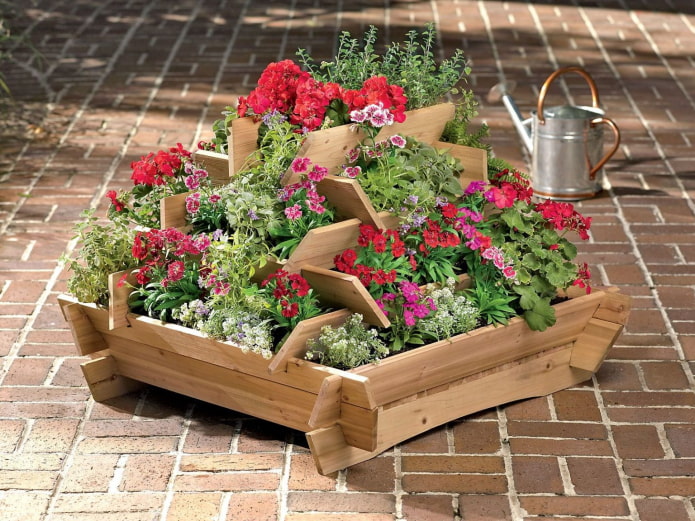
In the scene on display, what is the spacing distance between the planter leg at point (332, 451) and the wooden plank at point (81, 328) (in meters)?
0.96

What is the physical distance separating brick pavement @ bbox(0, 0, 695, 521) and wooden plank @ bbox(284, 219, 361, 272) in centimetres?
59

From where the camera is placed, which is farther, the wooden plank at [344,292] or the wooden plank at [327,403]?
the wooden plank at [344,292]

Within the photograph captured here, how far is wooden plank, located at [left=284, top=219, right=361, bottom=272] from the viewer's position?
3621 millimetres

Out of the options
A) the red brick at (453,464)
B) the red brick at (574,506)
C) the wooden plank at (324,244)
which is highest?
the wooden plank at (324,244)

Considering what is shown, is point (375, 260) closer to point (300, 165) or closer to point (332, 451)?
point (300, 165)

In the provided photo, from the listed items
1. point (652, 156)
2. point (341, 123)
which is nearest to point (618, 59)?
point (652, 156)

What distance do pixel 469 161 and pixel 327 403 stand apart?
4.05ft

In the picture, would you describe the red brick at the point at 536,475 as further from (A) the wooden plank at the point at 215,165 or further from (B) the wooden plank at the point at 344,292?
(A) the wooden plank at the point at 215,165

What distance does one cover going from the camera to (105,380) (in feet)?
13.0

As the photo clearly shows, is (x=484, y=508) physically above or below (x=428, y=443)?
above

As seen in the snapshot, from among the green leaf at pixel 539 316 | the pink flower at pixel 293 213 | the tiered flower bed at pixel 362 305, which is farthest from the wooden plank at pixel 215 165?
the green leaf at pixel 539 316

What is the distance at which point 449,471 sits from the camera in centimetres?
350

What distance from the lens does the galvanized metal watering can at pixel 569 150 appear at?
5.79 metres

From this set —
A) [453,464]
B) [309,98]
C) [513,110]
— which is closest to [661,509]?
[453,464]
